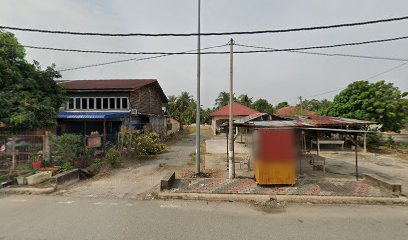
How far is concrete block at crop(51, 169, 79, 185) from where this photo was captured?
9114 mm

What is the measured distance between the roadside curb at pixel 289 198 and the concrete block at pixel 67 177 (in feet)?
13.6

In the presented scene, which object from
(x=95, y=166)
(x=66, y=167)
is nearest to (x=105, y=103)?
(x=95, y=166)

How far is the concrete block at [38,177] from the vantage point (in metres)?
8.94

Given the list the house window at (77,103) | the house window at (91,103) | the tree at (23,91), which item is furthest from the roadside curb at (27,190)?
the house window at (77,103)

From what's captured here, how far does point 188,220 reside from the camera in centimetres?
599

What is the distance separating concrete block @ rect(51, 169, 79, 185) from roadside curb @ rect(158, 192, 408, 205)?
415 centimetres

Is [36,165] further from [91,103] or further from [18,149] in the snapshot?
[91,103]

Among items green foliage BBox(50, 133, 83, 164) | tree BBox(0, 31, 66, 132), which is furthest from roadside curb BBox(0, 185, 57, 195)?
tree BBox(0, 31, 66, 132)

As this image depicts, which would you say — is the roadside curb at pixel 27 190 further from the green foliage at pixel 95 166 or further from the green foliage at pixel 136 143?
the green foliage at pixel 136 143

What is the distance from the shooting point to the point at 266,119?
1074cm

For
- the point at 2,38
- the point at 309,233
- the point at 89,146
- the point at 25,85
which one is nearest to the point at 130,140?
the point at 89,146

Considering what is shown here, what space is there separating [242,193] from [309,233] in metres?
2.81

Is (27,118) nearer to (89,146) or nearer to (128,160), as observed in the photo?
(89,146)

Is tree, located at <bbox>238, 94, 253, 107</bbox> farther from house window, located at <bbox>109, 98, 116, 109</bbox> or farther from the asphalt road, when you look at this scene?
the asphalt road
